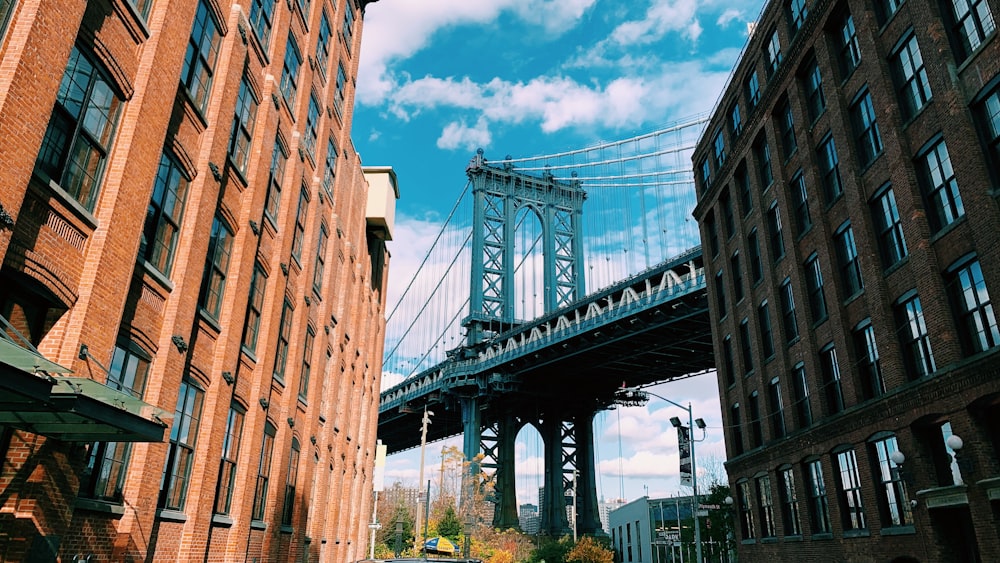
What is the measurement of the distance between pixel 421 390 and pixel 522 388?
14.3 m

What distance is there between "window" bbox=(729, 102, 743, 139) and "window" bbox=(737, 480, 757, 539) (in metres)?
16.0

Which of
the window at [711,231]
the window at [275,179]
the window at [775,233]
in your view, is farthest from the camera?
the window at [711,231]

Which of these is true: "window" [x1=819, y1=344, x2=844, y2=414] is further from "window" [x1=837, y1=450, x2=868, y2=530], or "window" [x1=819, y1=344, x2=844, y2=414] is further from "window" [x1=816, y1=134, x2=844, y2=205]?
"window" [x1=816, y1=134, x2=844, y2=205]

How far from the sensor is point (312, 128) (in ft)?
78.8

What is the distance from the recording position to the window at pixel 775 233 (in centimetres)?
2834

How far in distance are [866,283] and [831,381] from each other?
13.9 ft

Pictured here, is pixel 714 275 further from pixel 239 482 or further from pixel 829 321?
pixel 239 482

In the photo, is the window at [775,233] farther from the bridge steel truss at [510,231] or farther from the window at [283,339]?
the bridge steel truss at [510,231]

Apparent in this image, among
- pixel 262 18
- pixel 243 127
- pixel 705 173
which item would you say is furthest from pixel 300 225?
pixel 705 173

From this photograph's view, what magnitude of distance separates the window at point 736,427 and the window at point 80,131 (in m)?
28.1

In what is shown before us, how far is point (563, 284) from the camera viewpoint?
85.4 metres

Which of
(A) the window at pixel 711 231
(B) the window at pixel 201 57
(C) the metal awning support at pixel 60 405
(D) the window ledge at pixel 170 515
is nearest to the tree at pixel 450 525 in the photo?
(A) the window at pixel 711 231

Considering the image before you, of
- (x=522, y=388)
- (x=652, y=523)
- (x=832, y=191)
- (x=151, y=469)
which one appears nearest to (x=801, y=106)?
(x=832, y=191)

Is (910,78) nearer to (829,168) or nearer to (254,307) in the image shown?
(829,168)
